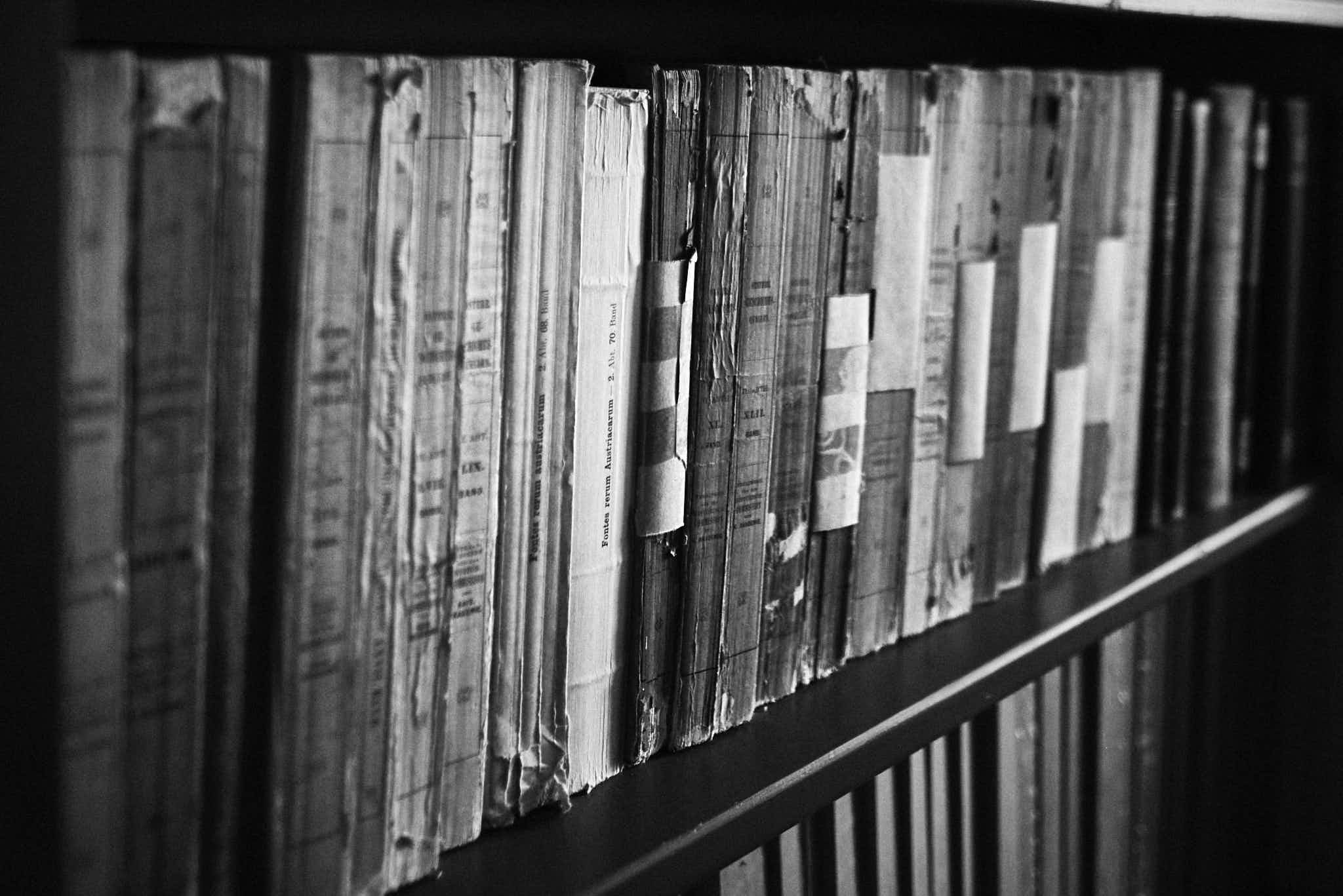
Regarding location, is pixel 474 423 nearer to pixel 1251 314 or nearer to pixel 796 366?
pixel 796 366

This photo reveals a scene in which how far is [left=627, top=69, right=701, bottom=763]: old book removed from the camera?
2.03 ft

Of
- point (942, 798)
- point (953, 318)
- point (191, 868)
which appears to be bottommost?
point (942, 798)

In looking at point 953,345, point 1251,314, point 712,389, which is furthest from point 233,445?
point 1251,314

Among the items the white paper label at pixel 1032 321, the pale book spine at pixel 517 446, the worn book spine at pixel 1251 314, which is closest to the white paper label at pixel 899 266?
the white paper label at pixel 1032 321

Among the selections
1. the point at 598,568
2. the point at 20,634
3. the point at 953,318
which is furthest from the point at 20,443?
the point at 953,318

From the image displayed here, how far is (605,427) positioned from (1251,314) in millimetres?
763

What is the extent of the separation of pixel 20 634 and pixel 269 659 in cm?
13

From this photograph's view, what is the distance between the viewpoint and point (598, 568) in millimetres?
638

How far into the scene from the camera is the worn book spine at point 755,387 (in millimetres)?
657

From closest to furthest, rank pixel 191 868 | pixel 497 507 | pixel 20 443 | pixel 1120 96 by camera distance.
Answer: pixel 20 443 < pixel 191 868 < pixel 497 507 < pixel 1120 96

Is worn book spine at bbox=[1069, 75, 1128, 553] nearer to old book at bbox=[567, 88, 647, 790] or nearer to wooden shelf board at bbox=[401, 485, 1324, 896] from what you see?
wooden shelf board at bbox=[401, 485, 1324, 896]

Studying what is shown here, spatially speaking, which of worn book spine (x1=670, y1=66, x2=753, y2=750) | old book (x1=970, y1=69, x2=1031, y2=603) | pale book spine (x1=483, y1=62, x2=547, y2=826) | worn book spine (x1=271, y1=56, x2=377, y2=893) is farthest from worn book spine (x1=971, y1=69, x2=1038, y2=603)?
worn book spine (x1=271, y1=56, x2=377, y2=893)

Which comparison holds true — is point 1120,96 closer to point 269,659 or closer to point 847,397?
point 847,397

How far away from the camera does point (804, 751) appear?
690 millimetres
